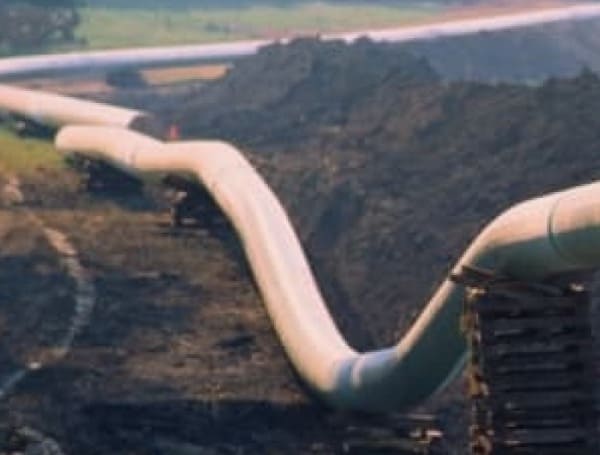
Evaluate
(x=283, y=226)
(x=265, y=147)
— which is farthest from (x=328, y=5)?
(x=283, y=226)

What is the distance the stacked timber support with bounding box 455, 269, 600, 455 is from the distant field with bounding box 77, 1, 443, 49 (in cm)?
6677

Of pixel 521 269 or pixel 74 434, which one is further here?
pixel 74 434

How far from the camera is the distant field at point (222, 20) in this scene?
91.0 m

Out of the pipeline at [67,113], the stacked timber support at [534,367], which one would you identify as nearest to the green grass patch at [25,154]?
the pipeline at [67,113]

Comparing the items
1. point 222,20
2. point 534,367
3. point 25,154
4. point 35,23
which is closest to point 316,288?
point 534,367

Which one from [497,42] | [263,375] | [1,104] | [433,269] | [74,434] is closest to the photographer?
[74,434]

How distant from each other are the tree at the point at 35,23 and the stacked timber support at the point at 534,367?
6430cm

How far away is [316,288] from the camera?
3017 cm

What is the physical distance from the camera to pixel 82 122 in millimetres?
51719

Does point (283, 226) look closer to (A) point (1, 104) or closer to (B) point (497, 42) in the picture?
(A) point (1, 104)

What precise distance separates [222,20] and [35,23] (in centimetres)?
2216

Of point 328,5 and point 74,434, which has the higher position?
point 328,5

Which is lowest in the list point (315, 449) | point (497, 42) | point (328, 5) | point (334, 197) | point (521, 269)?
point (315, 449)

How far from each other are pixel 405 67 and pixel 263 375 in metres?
32.1
